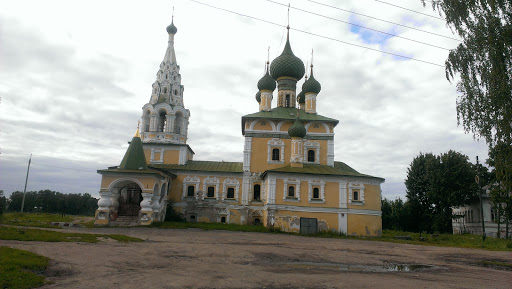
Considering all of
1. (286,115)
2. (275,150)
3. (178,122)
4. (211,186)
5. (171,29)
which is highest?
(171,29)

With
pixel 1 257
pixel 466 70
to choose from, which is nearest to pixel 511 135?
pixel 466 70

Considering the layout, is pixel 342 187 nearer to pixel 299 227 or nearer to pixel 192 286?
pixel 299 227

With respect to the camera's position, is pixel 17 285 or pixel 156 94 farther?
pixel 156 94

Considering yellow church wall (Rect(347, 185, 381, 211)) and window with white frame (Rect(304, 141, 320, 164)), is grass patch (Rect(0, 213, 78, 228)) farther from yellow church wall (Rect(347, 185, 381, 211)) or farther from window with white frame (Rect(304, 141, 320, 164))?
yellow church wall (Rect(347, 185, 381, 211))

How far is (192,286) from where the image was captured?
251 inches

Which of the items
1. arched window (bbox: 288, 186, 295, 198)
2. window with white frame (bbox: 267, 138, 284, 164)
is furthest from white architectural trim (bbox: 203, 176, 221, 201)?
arched window (bbox: 288, 186, 295, 198)

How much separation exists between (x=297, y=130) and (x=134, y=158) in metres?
12.1

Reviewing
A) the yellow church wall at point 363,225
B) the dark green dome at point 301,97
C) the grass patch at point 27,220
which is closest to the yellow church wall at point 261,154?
the yellow church wall at point 363,225

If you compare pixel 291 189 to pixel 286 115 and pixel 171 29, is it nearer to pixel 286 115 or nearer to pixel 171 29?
pixel 286 115

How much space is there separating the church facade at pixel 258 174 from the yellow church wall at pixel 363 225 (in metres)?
0.07

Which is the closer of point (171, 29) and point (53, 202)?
point (171, 29)

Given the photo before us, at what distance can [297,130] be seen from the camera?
2680cm

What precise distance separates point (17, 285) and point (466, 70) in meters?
14.1

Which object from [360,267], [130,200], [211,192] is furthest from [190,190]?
[360,267]
